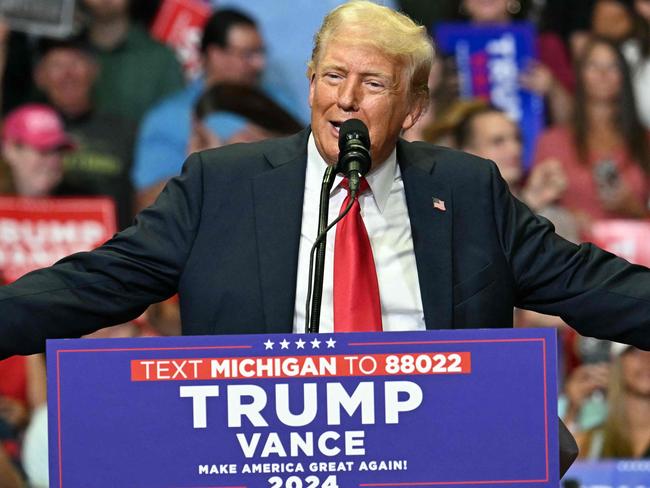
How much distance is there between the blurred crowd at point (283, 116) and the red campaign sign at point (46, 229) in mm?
52

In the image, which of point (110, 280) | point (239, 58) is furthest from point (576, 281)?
point (239, 58)

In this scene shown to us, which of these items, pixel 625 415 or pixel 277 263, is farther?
pixel 625 415

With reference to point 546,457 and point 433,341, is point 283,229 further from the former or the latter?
point 546,457

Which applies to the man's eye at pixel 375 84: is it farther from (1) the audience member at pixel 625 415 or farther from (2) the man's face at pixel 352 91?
(1) the audience member at pixel 625 415

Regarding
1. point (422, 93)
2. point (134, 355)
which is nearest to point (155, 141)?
point (422, 93)

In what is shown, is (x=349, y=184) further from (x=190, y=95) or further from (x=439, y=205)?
(x=190, y=95)

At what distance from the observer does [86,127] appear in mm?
4938

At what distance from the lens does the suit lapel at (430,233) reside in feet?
7.22

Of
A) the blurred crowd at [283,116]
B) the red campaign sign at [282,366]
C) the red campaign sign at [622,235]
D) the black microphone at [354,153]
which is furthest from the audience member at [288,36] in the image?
the red campaign sign at [282,366]

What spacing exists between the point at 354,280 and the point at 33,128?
3.12 m

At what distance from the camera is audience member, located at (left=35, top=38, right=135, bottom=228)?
194 inches

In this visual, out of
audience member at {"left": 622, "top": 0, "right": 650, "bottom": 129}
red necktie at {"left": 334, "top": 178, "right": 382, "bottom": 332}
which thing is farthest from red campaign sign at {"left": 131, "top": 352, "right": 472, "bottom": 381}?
audience member at {"left": 622, "top": 0, "right": 650, "bottom": 129}

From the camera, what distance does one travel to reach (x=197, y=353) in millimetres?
1785

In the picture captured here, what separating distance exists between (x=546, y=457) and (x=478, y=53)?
3.43 meters
